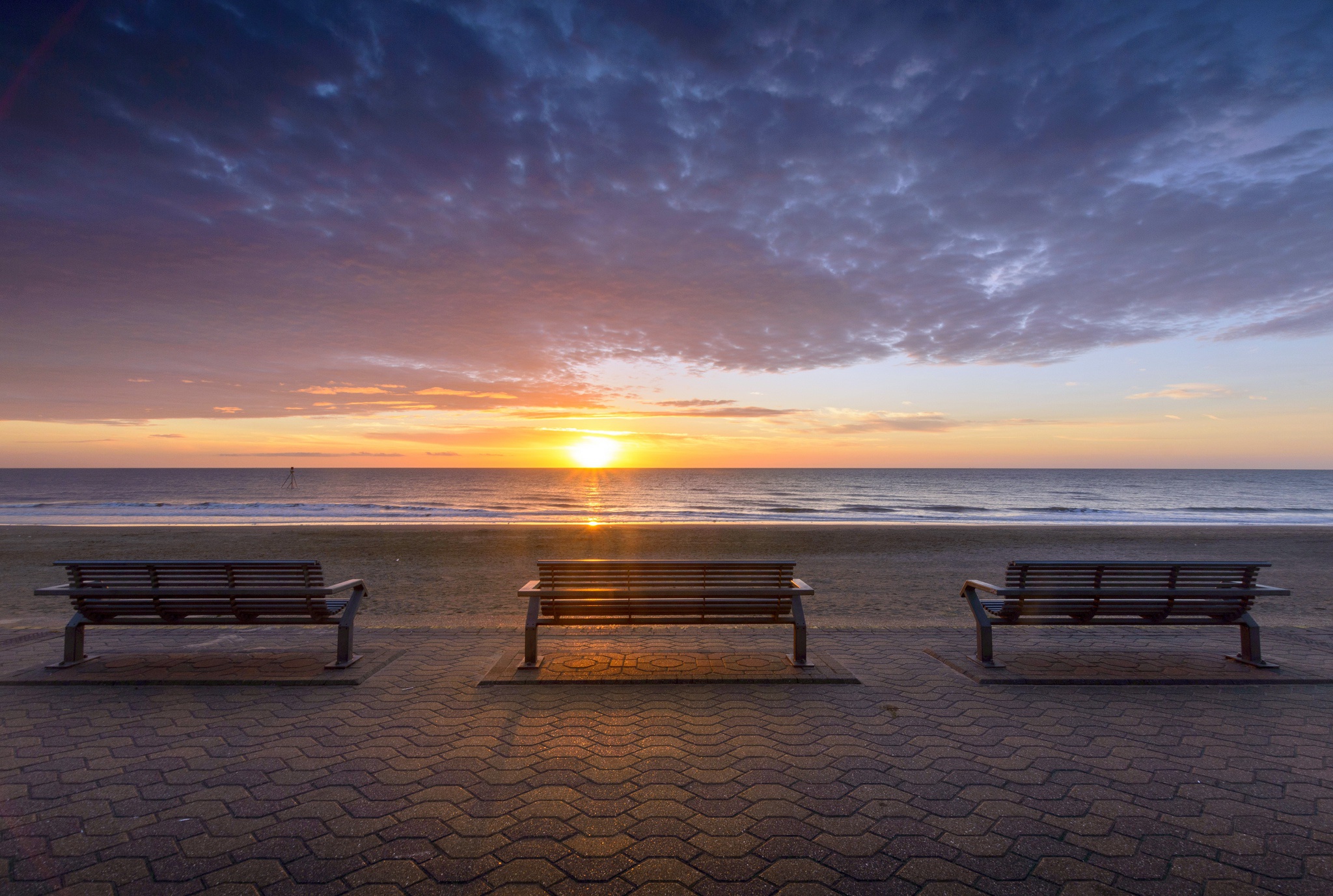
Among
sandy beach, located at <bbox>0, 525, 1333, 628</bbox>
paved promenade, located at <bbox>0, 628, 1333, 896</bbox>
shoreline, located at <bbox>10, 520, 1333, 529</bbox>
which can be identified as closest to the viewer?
paved promenade, located at <bbox>0, 628, 1333, 896</bbox>

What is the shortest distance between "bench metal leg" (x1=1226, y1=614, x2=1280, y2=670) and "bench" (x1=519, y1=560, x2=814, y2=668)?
4060 millimetres

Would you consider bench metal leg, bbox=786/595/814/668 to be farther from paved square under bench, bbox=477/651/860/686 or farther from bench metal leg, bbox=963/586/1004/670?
bench metal leg, bbox=963/586/1004/670

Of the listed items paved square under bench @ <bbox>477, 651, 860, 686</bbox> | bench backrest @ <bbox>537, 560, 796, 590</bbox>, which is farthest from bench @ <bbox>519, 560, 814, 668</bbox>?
paved square under bench @ <bbox>477, 651, 860, 686</bbox>

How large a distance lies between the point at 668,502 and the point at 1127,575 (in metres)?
46.3

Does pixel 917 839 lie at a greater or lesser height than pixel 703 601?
lesser

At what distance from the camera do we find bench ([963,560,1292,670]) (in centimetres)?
586

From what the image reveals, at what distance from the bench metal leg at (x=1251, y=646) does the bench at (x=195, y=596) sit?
8.18 metres

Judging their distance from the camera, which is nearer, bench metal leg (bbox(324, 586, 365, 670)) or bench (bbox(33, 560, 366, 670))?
bench (bbox(33, 560, 366, 670))

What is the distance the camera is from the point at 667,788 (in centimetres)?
357

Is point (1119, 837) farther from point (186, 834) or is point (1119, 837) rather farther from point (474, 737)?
point (186, 834)

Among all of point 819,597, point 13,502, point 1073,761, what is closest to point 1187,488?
point 819,597

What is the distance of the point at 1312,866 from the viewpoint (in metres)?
2.86

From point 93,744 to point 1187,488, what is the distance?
9473 cm

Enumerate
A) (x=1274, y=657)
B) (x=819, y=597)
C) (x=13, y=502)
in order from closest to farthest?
(x=1274, y=657)
(x=819, y=597)
(x=13, y=502)
